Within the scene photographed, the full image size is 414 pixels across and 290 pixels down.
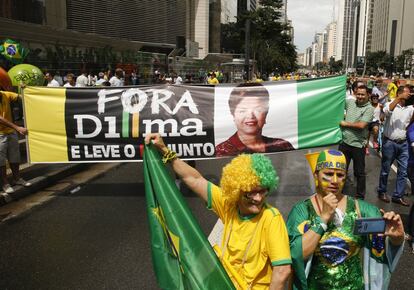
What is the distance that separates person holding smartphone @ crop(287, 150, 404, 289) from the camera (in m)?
2.43

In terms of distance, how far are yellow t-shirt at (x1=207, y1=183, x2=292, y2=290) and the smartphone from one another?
37 cm

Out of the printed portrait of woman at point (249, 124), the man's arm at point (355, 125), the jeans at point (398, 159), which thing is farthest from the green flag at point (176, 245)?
the jeans at point (398, 159)

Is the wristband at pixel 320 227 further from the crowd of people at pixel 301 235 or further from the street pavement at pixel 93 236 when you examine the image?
the street pavement at pixel 93 236

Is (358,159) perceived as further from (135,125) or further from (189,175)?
(189,175)

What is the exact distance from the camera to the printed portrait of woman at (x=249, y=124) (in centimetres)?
682

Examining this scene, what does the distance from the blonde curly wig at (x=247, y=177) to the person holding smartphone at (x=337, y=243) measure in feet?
1.01

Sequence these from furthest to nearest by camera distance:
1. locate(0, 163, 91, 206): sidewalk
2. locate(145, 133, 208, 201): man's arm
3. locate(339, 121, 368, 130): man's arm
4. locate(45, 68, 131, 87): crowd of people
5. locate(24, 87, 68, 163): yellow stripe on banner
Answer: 1. locate(45, 68, 131, 87): crowd of people
2. locate(0, 163, 91, 206): sidewalk
3. locate(24, 87, 68, 163): yellow stripe on banner
4. locate(339, 121, 368, 130): man's arm
5. locate(145, 133, 208, 201): man's arm

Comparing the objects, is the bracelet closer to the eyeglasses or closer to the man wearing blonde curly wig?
the man wearing blonde curly wig

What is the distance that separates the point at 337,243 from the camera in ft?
8.34

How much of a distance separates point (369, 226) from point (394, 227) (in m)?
0.22

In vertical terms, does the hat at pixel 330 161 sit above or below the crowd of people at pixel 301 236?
above

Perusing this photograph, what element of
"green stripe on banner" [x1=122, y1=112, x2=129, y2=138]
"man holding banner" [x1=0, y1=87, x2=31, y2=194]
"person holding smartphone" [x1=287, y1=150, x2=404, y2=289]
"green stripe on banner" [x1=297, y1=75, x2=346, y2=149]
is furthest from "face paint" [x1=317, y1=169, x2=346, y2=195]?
"man holding banner" [x1=0, y1=87, x2=31, y2=194]

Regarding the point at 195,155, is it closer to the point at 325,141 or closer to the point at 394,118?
the point at 325,141

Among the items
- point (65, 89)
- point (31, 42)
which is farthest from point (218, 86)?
point (31, 42)
